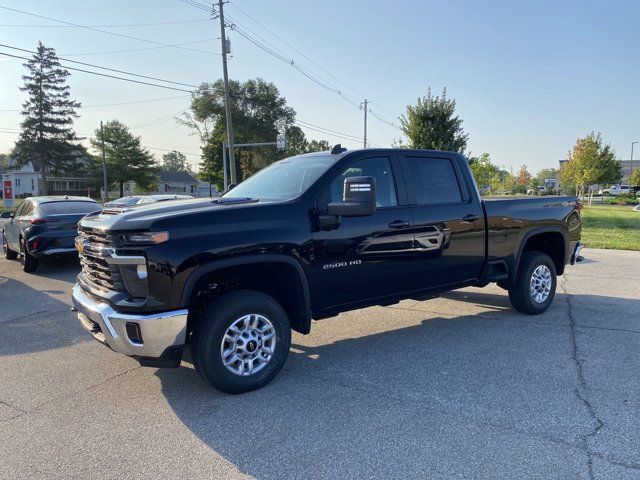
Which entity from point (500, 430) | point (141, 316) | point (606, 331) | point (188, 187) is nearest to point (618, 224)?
point (606, 331)

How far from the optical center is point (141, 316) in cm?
350

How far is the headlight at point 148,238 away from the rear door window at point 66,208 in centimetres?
735

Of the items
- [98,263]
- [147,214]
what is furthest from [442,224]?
[98,263]

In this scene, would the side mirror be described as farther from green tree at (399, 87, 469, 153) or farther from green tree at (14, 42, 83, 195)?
green tree at (14, 42, 83, 195)

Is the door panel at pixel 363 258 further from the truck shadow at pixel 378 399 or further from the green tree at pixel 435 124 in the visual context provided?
the green tree at pixel 435 124

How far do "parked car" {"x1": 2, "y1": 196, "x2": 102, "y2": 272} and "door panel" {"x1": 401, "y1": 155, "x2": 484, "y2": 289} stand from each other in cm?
742

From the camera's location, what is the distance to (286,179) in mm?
4832

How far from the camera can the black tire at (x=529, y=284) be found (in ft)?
20.0

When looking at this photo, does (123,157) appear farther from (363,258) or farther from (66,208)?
(363,258)

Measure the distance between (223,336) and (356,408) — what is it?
117 cm

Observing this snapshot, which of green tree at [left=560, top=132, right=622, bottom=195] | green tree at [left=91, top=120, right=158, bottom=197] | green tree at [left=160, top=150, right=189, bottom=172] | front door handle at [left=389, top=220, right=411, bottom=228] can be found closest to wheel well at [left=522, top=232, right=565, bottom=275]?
front door handle at [left=389, top=220, right=411, bottom=228]

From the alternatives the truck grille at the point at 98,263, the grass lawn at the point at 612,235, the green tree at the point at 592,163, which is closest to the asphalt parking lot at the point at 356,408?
the truck grille at the point at 98,263

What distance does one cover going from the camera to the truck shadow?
306cm

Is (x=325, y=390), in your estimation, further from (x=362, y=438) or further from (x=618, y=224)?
(x=618, y=224)
